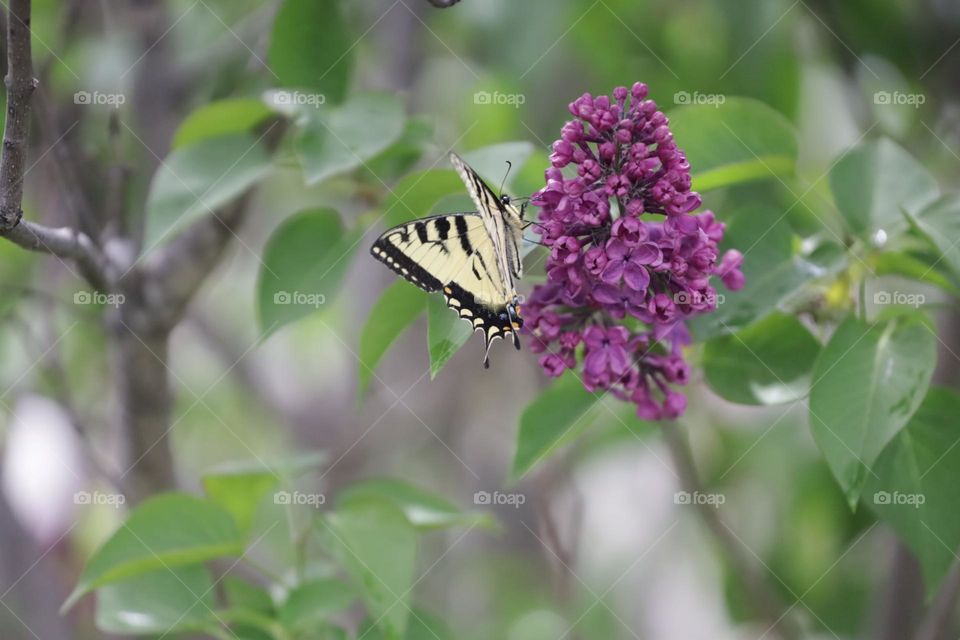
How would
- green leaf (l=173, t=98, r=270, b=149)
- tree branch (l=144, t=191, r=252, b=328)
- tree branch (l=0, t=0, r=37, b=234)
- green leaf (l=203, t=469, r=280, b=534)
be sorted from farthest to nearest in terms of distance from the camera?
tree branch (l=144, t=191, r=252, b=328) < green leaf (l=203, t=469, r=280, b=534) < green leaf (l=173, t=98, r=270, b=149) < tree branch (l=0, t=0, r=37, b=234)

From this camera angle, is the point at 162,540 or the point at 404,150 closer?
the point at 162,540

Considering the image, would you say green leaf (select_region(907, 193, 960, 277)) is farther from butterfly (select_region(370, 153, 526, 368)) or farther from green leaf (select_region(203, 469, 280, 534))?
green leaf (select_region(203, 469, 280, 534))

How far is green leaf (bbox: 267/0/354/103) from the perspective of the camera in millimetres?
2162

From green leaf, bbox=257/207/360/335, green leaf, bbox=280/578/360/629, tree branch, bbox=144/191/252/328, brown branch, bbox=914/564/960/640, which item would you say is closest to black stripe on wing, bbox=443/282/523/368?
green leaf, bbox=257/207/360/335

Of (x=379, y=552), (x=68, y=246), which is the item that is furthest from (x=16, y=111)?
(x=379, y=552)

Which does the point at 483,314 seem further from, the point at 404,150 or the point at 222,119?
the point at 222,119

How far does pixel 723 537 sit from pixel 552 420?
808mm

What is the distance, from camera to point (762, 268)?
172 cm

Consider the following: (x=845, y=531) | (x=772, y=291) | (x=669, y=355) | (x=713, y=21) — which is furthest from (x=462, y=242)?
(x=845, y=531)

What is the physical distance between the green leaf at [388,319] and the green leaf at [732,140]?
58 centimetres

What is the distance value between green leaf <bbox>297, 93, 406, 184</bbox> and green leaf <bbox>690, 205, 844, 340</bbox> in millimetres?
702

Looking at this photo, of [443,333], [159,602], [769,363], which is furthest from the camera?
[159,602]

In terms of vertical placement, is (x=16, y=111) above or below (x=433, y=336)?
above

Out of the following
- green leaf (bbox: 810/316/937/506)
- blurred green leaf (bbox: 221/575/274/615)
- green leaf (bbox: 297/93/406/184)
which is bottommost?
blurred green leaf (bbox: 221/575/274/615)
